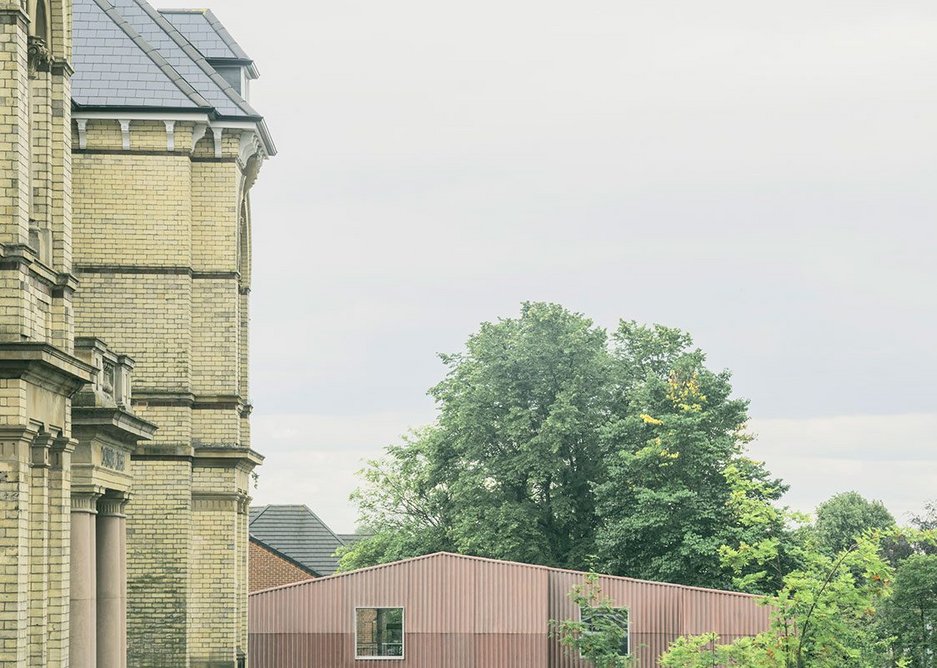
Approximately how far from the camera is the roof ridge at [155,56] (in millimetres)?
33812

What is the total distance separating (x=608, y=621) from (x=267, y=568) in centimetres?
2541

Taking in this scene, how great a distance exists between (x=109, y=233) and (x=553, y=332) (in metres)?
35.4

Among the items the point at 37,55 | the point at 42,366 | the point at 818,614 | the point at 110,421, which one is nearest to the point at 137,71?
the point at 110,421

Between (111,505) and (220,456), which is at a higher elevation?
(220,456)

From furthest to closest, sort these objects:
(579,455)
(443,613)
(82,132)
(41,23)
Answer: (579,455), (443,613), (82,132), (41,23)

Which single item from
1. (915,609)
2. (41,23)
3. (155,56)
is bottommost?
(915,609)

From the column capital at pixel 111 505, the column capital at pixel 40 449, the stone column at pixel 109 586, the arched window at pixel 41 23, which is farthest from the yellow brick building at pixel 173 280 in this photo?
the column capital at pixel 40 449

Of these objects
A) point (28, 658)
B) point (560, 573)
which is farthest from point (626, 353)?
point (28, 658)

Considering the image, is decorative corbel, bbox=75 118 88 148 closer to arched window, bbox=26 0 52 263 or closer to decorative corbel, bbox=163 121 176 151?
decorative corbel, bbox=163 121 176 151

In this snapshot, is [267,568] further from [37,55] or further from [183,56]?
[37,55]

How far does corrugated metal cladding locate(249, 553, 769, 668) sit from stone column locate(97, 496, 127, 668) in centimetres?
2290

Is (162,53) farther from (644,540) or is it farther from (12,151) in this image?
(644,540)

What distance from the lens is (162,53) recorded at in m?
36.1

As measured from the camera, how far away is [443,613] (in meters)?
48.6
